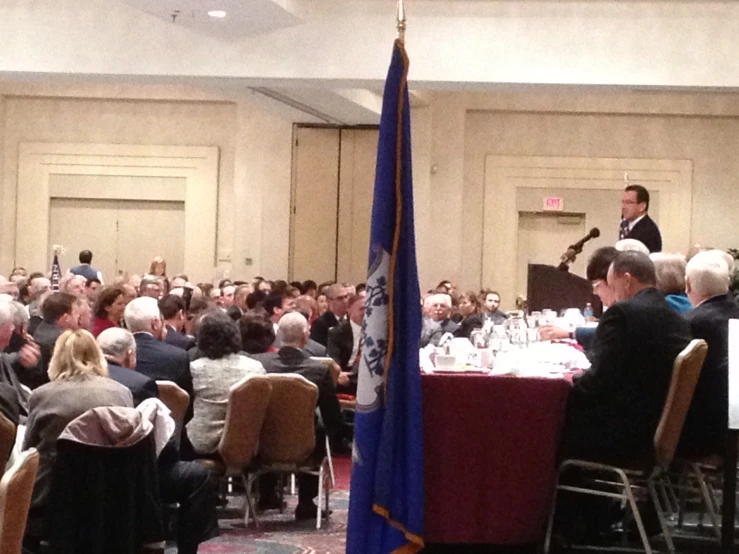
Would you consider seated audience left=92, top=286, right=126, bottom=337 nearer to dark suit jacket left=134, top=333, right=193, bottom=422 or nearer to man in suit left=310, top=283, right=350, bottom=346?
dark suit jacket left=134, top=333, right=193, bottom=422

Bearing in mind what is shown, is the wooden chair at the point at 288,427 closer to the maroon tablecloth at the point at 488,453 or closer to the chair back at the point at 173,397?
the chair back at the point at 173,397

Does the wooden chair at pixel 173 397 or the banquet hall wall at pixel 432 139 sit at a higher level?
the banquet hall wall at pixel 432 139

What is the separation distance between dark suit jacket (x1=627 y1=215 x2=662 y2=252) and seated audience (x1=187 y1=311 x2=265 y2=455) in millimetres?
2976

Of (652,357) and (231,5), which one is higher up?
(231,5)

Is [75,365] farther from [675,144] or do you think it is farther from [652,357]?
[675,144]

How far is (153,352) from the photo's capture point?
22.7ft

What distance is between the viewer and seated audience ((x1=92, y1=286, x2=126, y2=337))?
26.6ft

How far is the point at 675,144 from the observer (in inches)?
686

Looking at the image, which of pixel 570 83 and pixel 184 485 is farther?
pixel 570 83

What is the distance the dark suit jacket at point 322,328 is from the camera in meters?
11.2

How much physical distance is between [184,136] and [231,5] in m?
8.48

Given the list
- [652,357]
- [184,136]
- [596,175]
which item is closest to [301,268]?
[184,136]

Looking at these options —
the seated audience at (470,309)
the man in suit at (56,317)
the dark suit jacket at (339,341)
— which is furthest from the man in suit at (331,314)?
the man in suit at (56,317)

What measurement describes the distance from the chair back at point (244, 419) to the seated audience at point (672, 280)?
2.23 m
